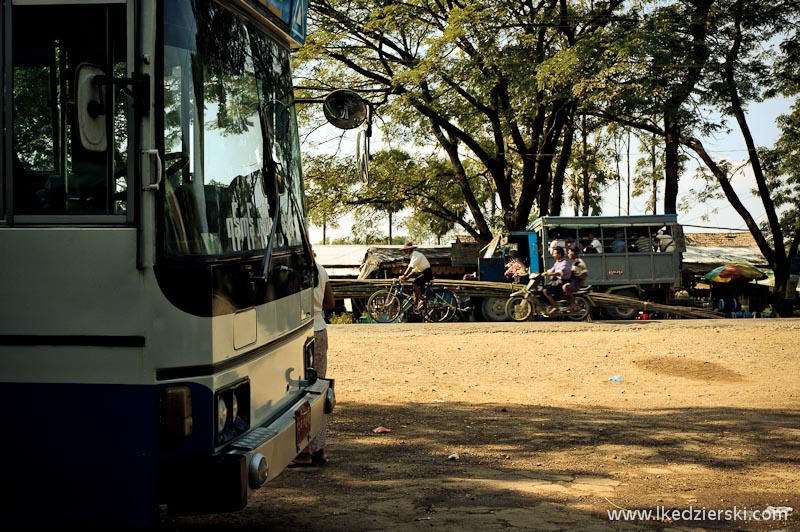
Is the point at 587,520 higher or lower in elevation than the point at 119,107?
lower

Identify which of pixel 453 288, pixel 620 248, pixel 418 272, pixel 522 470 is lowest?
pixel 522 470

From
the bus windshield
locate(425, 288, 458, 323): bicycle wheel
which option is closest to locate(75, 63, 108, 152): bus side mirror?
the bus windshield

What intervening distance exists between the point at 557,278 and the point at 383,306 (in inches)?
162

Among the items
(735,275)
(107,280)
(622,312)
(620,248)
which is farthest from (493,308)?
(107,280)

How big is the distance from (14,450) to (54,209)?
967 mm

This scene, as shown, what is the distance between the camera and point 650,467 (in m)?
6.30

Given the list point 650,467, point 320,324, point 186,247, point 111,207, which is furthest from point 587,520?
point 111,207

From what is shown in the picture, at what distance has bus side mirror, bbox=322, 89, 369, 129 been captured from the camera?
479cm

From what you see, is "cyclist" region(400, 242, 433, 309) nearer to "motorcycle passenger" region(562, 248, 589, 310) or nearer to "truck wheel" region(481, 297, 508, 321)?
"truck wheel" region(481, 297, 508, 321)

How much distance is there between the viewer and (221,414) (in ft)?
11.8

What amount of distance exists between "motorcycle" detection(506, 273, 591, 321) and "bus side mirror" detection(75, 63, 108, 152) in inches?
639

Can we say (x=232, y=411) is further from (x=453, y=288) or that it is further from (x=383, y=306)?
(x=453, y=288)

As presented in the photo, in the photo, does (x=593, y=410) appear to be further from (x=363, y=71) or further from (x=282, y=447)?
(x=363, y=71)

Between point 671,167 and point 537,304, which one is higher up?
point 671,167
